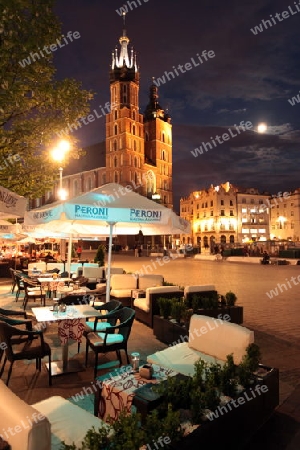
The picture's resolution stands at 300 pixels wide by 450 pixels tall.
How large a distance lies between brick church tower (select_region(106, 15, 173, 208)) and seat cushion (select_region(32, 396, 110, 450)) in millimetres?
70158

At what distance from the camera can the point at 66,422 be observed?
3.28 meters

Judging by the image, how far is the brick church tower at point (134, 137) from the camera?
78.9 meters

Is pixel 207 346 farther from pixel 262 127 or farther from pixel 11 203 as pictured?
pixel 262 127

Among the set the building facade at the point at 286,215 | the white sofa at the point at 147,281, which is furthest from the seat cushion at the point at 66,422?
the building facade at the point at 286,215

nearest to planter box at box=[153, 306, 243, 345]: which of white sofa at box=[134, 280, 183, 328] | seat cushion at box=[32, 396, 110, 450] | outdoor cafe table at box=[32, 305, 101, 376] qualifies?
white sofa at box=[134, 280, 183, 328]

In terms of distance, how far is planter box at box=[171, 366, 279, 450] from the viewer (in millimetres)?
3046

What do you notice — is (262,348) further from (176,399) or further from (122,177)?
(122,177)

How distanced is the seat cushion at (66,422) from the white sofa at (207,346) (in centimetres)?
159

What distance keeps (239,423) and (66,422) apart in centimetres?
168

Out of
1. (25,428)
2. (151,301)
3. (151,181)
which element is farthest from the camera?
(151,181)

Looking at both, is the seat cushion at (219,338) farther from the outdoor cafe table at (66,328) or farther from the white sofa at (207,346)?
the outdoor cafe table at (66,328)

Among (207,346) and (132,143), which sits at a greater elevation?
(132,143)

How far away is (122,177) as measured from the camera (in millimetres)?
77812

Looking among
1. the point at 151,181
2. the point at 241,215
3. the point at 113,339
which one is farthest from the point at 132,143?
the point at 113,339
